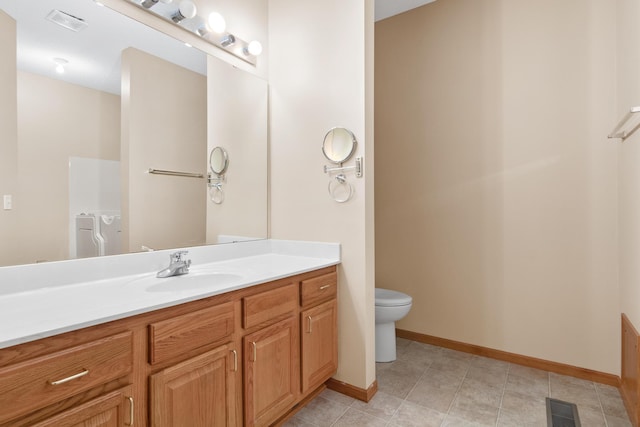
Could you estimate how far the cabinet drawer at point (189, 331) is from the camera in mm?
1070

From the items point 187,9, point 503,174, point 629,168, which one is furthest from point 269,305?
point 629,168

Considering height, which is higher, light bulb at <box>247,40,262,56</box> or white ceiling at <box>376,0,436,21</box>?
white ceiling at <box>376,0,436,21</box>

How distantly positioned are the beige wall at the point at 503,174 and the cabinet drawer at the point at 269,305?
150cm

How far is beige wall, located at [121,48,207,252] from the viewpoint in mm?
1604

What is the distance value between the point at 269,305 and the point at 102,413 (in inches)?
27.6

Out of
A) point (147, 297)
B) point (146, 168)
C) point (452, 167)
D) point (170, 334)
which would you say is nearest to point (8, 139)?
point (146, 168)

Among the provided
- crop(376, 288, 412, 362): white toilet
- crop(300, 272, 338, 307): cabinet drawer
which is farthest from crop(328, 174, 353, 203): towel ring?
crop(376, 288, 412, 362): white toilet

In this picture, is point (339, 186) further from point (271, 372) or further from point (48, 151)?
point (48, 151)

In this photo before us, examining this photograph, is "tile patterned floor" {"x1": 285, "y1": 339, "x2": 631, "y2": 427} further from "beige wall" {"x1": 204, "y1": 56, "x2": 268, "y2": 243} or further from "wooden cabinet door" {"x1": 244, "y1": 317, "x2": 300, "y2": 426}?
"beige wall" {"x1": 204, "y1": 56, "x2": 268, "y2": 243}

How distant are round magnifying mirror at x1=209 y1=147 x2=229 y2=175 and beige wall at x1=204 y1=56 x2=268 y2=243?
0.03 metres

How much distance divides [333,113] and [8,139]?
1509 millimetres

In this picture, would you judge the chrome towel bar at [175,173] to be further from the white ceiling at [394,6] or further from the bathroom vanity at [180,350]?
the white ceiling at [394,6]

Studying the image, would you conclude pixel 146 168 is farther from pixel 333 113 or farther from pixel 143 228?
pixel 333 113

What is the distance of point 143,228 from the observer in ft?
5.42
